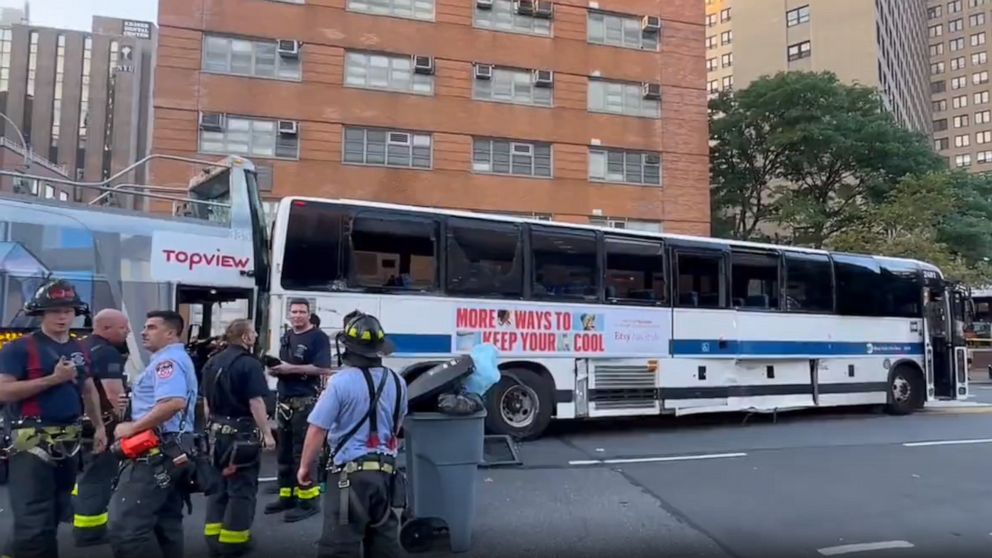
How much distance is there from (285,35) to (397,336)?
18.4 metres

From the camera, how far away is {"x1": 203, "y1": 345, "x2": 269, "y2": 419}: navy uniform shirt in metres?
4.96

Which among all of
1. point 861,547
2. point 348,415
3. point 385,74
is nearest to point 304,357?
point 348,415

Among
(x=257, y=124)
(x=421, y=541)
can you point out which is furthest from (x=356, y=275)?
(x=257, y=124)

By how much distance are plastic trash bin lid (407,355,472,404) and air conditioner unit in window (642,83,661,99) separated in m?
24.5

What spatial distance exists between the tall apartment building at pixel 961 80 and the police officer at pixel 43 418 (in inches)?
4343

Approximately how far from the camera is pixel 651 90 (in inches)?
1089

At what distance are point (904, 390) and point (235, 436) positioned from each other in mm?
12039

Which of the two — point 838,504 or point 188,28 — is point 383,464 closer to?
point 838,504

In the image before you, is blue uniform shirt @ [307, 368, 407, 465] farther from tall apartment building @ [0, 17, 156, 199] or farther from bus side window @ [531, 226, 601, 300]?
tall apartment building @ [0, 17, 156, 199]

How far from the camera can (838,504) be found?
6348mm

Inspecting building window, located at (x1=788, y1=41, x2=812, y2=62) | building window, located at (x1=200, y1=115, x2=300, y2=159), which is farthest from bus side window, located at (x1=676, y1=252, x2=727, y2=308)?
building window, located at (x1=788, y1=41, x2=812, y2=62)

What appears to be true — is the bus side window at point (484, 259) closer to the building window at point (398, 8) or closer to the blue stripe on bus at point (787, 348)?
the blue stripe on bus at point (787, 348)

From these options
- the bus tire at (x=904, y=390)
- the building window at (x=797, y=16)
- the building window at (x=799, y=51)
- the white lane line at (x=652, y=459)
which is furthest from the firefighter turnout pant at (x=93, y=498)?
the building window at (x=797, y=16)

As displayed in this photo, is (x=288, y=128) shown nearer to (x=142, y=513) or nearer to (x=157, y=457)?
(x=157, y=457)
